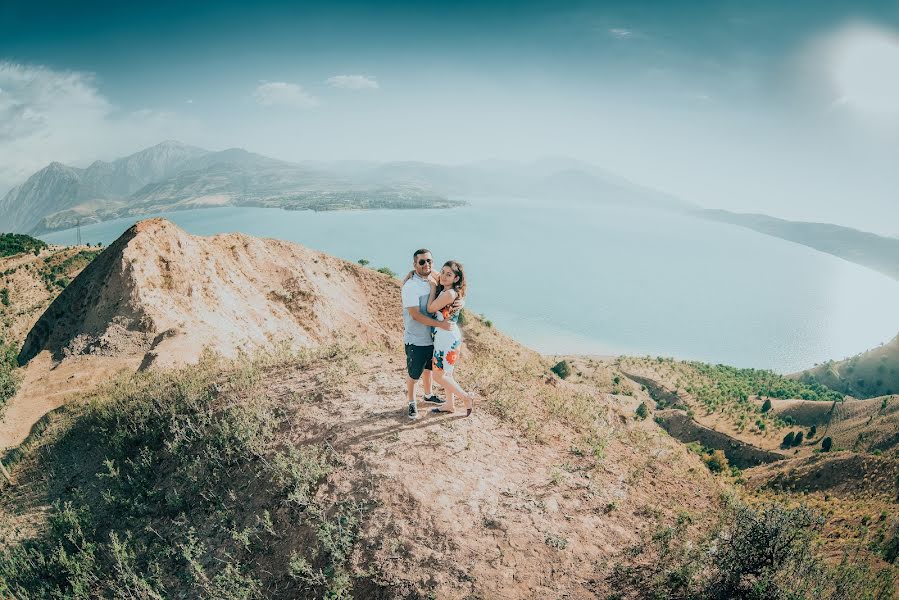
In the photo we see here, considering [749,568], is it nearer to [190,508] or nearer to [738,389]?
[190,508]

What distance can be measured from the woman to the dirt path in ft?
38.3

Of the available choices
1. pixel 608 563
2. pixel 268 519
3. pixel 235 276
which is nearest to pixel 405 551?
pixel 268 519

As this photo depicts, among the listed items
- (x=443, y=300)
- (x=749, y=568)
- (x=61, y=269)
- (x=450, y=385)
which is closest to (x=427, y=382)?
(x=450, y=385)

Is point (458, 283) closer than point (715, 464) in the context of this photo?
Yes

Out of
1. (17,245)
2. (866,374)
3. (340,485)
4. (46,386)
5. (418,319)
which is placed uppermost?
(17,245)

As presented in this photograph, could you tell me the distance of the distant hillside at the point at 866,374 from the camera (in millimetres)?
93688

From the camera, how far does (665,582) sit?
473 cm

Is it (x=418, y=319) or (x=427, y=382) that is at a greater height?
(x=418, y=319)

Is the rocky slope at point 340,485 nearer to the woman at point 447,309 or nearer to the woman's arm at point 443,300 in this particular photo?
the woman at point 447,309

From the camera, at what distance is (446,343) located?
7.02 m

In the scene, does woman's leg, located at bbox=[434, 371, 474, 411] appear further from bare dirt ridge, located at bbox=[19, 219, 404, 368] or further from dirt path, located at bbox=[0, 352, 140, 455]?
dirt path, located at bbox=[0, 352, 140, 455]

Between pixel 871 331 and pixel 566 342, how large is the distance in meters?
Answer: 165

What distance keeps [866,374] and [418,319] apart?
138458 millimetres

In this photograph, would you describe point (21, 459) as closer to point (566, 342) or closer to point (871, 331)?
point (566, 342)
